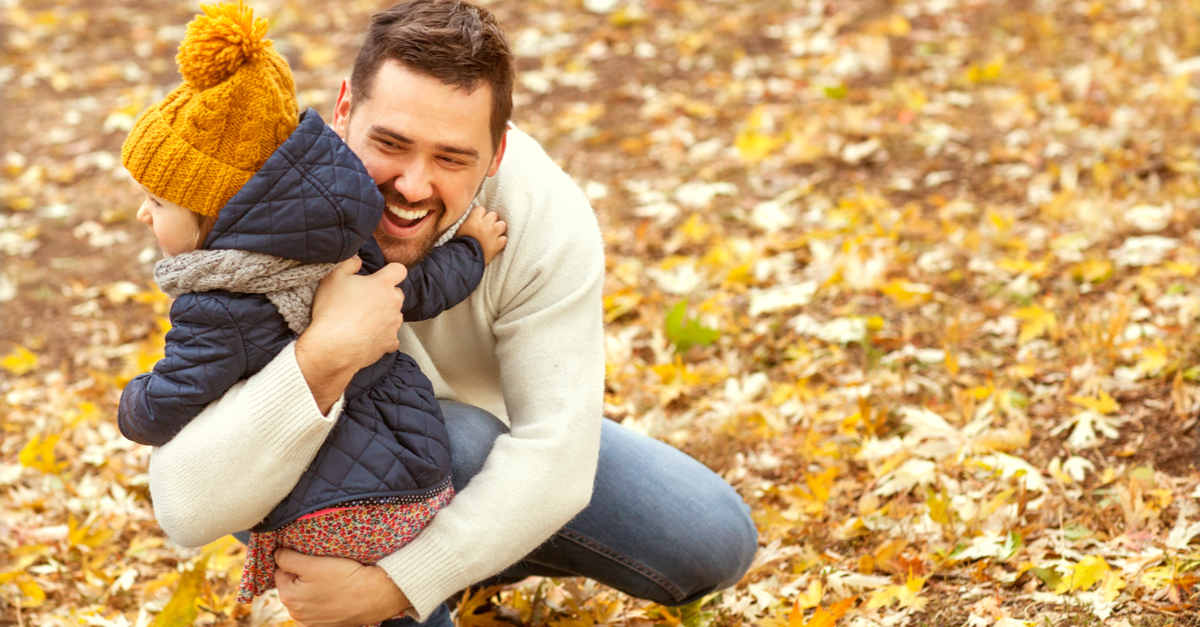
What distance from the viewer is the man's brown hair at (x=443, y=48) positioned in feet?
6.05

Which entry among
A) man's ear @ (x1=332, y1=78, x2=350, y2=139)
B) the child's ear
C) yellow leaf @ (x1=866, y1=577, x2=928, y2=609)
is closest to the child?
the child's ear

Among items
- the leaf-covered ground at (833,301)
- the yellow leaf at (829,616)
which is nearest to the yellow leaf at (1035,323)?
the leaf-covered ground at (833,301)

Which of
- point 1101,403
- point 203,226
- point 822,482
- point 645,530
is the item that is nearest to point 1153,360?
point 1101,403

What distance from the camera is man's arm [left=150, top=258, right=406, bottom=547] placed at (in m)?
1.69

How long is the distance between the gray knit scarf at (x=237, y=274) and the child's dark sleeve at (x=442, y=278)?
0.23 meters

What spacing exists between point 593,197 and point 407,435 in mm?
3257

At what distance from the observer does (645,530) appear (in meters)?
2.27

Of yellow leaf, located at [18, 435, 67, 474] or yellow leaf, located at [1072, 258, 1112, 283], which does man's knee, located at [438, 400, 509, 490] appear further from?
yellow leaf, located at [1072, 258, 1112, 283]

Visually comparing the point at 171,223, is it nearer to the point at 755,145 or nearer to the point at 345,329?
the point at 345,329

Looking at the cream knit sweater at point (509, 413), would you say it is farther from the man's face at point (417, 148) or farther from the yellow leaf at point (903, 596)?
the yellow leaf at point (903, 596)

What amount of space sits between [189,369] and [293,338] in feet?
0.66

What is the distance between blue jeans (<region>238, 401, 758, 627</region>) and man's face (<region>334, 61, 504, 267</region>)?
511mm

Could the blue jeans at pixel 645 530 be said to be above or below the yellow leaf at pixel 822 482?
above

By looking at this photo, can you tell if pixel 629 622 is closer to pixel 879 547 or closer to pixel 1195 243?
pixel 879 547
